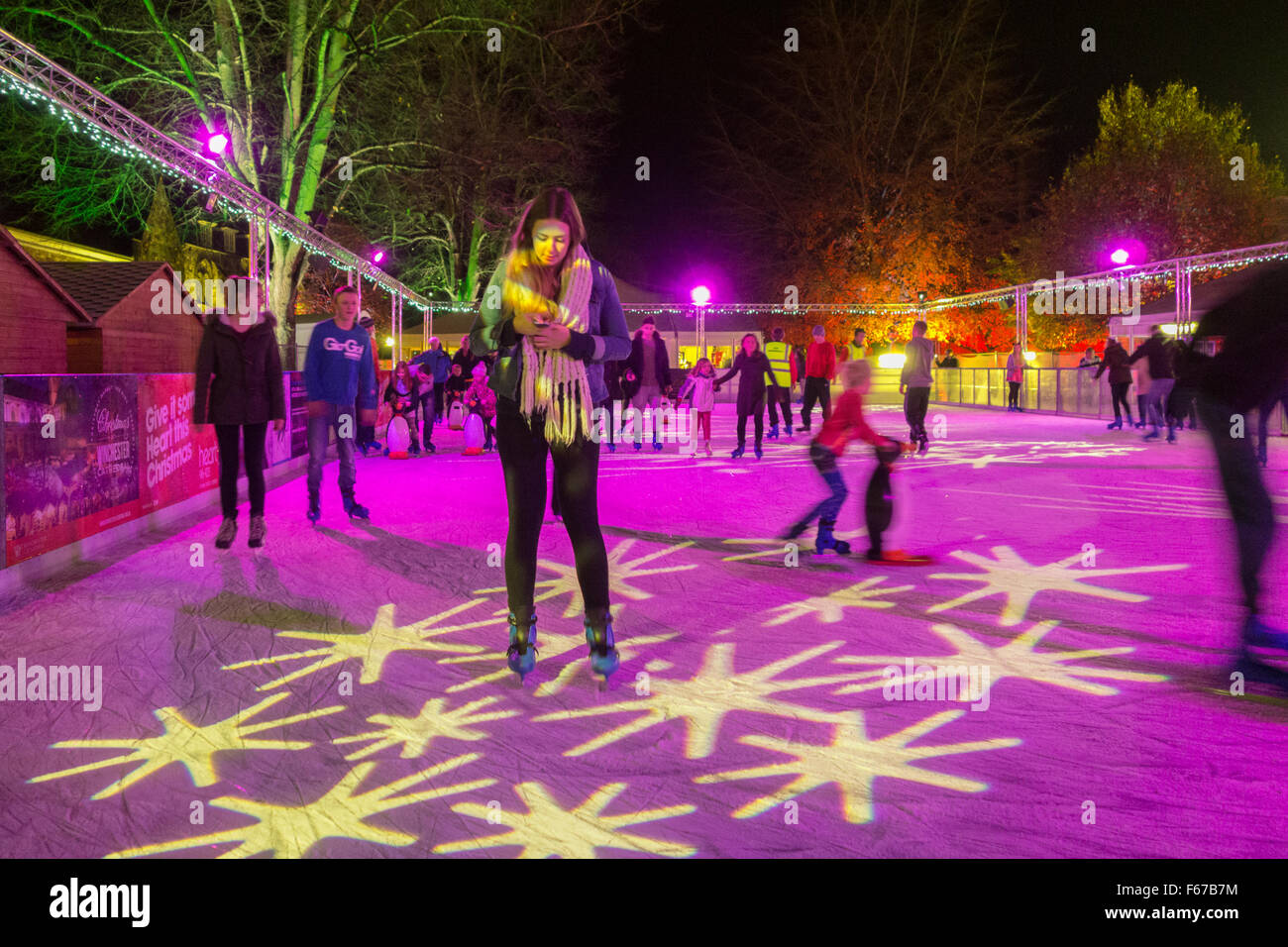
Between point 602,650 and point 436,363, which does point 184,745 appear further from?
point 436,363

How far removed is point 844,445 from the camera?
663 cm

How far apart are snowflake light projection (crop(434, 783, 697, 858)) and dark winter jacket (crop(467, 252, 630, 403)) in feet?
4.52

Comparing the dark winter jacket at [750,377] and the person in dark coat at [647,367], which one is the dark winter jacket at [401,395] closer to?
the person in dark coat at [647,367]

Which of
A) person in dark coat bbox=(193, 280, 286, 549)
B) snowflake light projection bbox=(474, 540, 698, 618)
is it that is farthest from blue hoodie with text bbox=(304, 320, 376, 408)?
snowflake light projection bbox=(474, 540, 698, 618)

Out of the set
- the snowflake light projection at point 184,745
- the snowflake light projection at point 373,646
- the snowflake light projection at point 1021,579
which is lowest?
the snowflake light projection at point 184,745

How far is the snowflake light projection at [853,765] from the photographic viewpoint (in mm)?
2840

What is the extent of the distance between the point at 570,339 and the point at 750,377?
9.66 metres

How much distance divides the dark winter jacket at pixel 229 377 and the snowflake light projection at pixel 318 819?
170 inches

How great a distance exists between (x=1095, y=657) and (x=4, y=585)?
537 cm

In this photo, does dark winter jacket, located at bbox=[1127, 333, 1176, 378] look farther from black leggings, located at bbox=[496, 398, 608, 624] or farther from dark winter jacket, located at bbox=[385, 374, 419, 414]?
black leggings, located at bbox=[496, 398, 608, 624]

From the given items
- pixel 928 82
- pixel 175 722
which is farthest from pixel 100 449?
pixel 928 82

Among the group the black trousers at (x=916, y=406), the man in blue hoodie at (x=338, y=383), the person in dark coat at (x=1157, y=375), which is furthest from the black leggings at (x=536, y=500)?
the black trousers at (x=916, y=406)

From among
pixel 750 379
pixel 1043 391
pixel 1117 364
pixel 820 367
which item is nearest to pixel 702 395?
pixel 750 379

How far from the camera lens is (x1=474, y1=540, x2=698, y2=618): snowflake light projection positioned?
5.46 m
